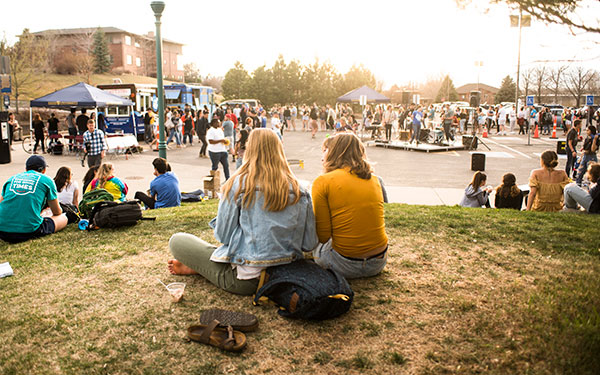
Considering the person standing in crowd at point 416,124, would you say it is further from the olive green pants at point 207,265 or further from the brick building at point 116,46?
the brick building at point 116,46

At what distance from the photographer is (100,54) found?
71.6 metres

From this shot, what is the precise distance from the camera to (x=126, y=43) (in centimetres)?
7912

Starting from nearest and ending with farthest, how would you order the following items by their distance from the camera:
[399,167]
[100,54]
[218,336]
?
[218,336] < [399,167] < [100,54]

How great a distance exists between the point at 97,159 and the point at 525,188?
11006mm

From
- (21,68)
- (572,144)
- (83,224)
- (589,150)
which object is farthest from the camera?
(21,68)

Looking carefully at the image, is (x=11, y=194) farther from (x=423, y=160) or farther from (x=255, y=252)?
(x=423, y=160)

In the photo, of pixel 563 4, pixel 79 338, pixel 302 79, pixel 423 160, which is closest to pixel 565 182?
pixel 563 4

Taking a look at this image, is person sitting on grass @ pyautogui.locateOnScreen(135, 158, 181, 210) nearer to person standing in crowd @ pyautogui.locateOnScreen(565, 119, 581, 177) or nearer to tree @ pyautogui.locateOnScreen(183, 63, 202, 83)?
person standing in crowd @ pyautogui.locateOnScreen(565, 119, 581, 177)

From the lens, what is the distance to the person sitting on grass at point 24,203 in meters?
5.97

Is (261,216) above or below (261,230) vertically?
above

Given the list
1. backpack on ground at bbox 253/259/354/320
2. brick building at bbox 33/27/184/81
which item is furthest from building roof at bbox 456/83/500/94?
backpack on ground at bbox 253/259/354/320

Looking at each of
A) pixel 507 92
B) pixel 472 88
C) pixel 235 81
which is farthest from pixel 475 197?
pixel 472 88

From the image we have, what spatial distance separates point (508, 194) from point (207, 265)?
6413 mm

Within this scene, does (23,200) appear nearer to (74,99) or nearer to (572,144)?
(572,144)
